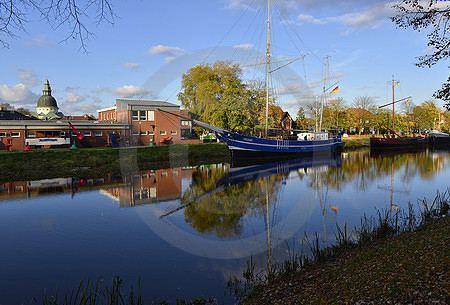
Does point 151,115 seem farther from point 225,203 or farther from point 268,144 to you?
point 225,203

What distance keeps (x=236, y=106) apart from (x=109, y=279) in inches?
1685

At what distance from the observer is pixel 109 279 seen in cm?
777

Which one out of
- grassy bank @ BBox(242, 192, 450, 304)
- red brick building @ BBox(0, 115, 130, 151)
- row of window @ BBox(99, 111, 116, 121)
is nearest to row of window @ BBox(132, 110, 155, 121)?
red brick building @ BBox(0, 115, 130, 151)

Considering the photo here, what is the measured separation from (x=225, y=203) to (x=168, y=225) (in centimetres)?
467

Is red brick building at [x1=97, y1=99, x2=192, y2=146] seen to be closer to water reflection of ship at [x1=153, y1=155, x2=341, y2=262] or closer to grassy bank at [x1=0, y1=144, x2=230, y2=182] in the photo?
grassy bank at [x1=0, y1=144, x2=230, y2=182]

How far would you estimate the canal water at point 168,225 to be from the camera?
26.0ft

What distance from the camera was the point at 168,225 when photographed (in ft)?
41.6

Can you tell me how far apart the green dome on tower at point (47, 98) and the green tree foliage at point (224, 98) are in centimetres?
6397

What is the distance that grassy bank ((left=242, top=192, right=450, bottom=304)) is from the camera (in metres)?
4.86

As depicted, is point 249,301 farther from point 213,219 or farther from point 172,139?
point 172,139

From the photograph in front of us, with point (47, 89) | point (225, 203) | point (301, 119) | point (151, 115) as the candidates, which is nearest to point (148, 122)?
point (151, 115)

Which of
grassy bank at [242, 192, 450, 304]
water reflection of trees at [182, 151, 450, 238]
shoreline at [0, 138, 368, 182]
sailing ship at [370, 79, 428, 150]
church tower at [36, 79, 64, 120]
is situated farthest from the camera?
church tower at [36, 79, 64, 120]

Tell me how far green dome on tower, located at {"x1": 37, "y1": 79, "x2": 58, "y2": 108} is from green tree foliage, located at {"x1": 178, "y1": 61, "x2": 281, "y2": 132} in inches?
2518

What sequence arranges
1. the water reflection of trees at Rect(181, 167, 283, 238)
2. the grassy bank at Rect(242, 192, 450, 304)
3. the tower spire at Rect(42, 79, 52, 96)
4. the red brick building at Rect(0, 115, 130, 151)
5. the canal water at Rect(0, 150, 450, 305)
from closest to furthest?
the grassy bank at Rect(242, 192, 450, 304)
the canal water at Rect(0, 150, 450, 305)
the water reflection of trees at Rect(181, 167, 283, 238)
the red brick building at Rect(0, 115, 130, 151)
the tower spire at Rect(42, 79, 52, 96)
